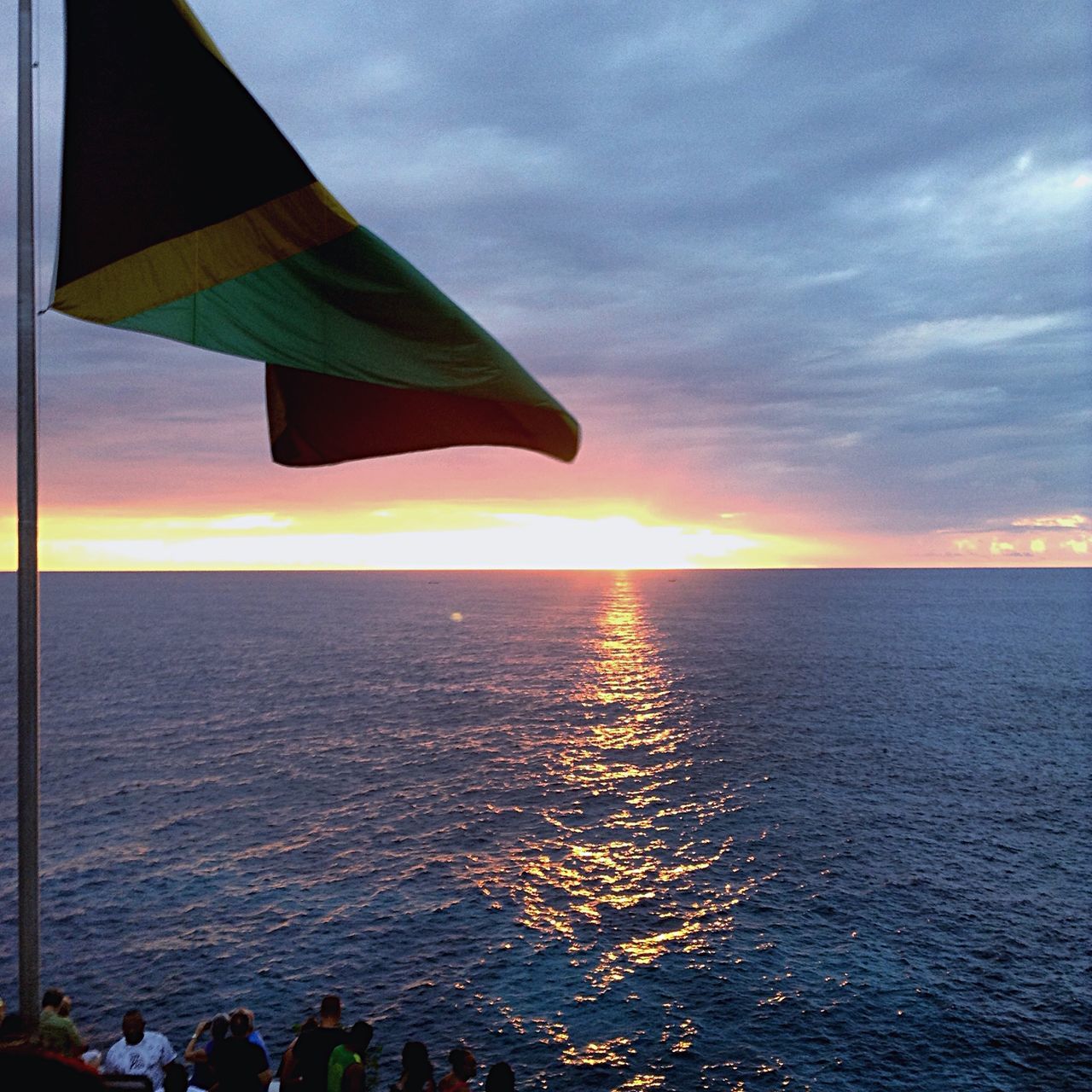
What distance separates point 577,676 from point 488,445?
106837mm

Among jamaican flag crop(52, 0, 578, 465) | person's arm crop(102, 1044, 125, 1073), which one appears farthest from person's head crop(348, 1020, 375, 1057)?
jamaican flag crop(52, 0, 578, 465)

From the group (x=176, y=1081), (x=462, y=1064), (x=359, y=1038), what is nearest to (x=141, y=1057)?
(x=176, y=1081)

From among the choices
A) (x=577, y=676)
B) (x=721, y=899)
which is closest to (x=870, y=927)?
(x=721, y=899)

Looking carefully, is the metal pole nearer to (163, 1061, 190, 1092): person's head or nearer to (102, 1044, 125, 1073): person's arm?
(163, 1061, 190, 1092): person's head

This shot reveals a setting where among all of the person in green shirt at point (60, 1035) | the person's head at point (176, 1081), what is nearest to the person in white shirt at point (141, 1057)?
the person in green shirt at point (60, 1035)

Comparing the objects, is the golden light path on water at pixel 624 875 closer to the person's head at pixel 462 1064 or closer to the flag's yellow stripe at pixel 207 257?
the person's head at pixel 462 1064

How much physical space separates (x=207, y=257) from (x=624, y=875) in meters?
39.5

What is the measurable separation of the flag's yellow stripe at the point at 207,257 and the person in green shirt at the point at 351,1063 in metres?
9.78

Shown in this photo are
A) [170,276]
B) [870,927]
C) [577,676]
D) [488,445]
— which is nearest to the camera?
[170,276]

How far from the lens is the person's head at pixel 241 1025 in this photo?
14.2 m

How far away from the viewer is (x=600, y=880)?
4234 centimetres

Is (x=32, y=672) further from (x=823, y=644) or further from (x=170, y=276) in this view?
(x=823, y=644)

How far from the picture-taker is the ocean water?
2903 cm

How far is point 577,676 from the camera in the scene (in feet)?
378
